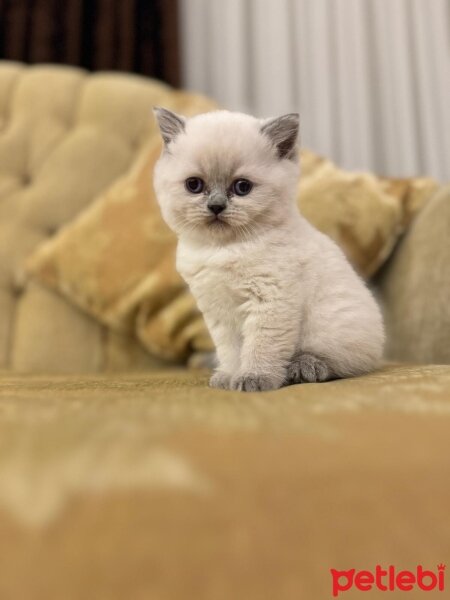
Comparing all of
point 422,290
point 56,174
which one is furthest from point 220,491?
point 56,174

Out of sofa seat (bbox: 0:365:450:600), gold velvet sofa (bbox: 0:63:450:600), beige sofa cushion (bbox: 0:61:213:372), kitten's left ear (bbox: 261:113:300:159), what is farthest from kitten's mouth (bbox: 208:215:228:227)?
beige sofa cushion (bbox: 0:61:213:372)

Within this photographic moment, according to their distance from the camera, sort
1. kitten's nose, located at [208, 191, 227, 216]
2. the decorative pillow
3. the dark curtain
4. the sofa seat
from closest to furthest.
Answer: the sofa seat → kitten's nose, located at [208, 191, 227, 216] → the decorative pillow → the dark curtain

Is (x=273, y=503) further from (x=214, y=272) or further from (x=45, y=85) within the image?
(x=45, y=85)

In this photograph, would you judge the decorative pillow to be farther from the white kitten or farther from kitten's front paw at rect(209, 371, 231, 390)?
kitten's front paw at rect(209, 371, 231, 390)

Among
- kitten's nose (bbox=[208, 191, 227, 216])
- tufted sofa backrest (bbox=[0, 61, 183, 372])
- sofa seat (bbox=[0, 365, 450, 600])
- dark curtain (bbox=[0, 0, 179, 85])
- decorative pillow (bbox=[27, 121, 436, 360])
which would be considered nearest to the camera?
sofa seat (bbox=[0, 365, 450, 600])

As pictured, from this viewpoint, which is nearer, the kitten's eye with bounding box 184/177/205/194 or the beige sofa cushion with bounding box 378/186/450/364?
the kitten's eye with bounding box 184/177/205/194

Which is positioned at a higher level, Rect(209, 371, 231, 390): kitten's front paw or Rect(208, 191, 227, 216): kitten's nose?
Rect(208, 191, 227, 216): kitten's nose

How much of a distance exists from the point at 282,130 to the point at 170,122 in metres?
0.21

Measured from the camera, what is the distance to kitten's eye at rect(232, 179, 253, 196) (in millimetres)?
861

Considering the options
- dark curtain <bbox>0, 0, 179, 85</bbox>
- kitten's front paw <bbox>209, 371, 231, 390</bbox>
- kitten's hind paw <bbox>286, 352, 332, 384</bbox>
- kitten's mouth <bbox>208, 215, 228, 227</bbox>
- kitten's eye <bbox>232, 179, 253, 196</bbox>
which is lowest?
kitten's front paw <bbox>209, 371, 231, 390</bbox>

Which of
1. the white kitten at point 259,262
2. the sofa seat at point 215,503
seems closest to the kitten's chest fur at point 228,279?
the white kitten at point 259,262

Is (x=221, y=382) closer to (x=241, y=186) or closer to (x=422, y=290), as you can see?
(x=241, y=186)

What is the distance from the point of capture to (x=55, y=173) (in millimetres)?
1594

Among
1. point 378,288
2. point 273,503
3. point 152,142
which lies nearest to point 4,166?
point 152,142
